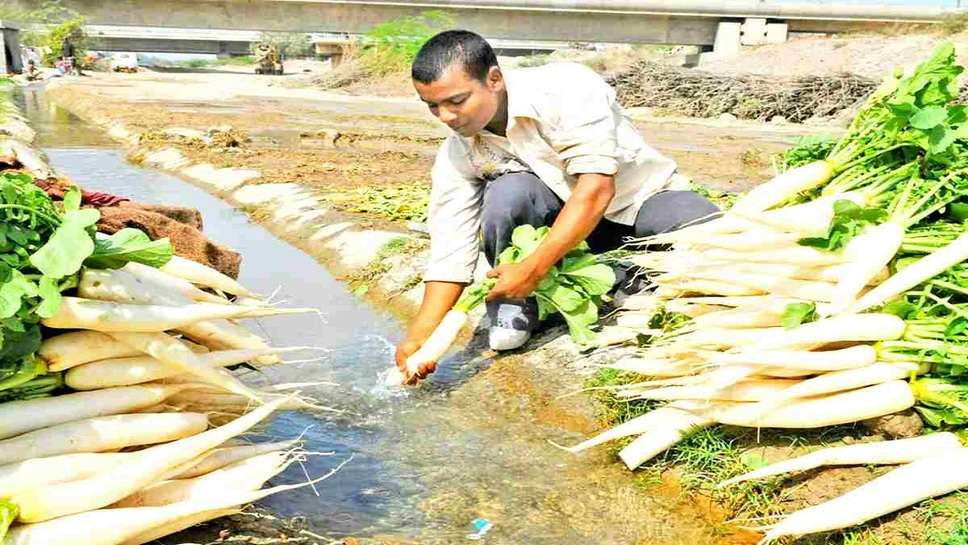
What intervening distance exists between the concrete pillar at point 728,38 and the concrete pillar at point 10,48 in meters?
28.6

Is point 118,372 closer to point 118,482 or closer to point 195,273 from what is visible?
point 118,482

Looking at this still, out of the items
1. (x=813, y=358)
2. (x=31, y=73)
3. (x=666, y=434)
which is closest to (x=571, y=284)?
(x=666, y=434)

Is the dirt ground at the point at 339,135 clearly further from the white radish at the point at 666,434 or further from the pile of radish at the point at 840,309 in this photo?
the white radish at the point at 666,434

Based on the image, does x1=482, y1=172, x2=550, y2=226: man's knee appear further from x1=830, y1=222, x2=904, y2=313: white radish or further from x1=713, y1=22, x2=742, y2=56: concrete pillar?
x1=713, y1=22, x2=742, y2=56: concrete pillar

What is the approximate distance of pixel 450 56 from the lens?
11.5ft

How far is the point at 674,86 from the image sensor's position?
2289 centimetres

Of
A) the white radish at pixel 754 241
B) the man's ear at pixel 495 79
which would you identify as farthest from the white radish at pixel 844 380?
the man's ear at pixel 495 79

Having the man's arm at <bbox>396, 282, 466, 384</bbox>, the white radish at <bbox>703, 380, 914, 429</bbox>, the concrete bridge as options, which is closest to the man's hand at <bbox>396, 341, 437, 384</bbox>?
the man's arm at <bbox>396, 282, 466, 384</bbox>

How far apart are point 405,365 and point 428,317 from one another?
0.30m

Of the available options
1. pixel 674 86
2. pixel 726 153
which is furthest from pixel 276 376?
pixel 674 86

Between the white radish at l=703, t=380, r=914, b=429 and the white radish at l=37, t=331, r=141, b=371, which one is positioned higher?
the white radish at l=37, t=331, r=141, b=371

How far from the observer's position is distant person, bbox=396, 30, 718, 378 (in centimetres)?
360

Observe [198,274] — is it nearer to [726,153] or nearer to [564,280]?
[564,280]

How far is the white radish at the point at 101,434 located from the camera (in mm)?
2361
